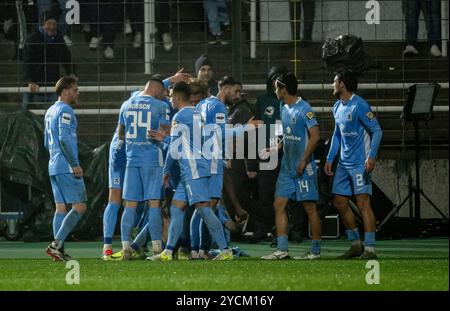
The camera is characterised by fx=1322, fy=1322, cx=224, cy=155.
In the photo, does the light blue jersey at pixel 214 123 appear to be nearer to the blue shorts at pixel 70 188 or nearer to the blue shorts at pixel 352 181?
the blue shorts at pixel 352 181

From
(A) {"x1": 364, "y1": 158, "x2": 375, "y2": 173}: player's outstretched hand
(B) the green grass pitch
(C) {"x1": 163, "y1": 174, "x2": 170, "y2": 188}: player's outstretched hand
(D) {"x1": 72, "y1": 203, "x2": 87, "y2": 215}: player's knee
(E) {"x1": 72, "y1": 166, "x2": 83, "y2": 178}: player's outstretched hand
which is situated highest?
(A) {"x1": 364, "y1": 158, "x2": 375, "y2": 173}: player's outstretched hand

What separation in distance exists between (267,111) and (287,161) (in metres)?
2.47

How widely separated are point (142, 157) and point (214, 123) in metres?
0.85

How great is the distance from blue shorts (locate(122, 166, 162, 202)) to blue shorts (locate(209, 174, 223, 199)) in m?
0.54

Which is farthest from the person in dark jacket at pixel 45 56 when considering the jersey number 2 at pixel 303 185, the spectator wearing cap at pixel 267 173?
the jersey number 2 at pixel 303 185

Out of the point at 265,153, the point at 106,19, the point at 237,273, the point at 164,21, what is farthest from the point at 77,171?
the point at 106,19

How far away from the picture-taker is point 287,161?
1381 cm

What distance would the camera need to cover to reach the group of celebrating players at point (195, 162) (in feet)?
44.4

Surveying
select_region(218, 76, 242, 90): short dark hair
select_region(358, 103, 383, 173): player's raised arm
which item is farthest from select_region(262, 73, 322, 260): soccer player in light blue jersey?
select_region(218, 76, 242, 90): short dark hair

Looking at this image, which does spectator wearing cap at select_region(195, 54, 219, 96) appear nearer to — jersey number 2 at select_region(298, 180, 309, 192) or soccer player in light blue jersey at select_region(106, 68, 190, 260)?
soccer player in light blue jersey at select_region(106, 68, 190, 260)

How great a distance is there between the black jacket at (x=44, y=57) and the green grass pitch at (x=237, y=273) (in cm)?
348

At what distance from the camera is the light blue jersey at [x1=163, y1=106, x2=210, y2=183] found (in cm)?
1341
